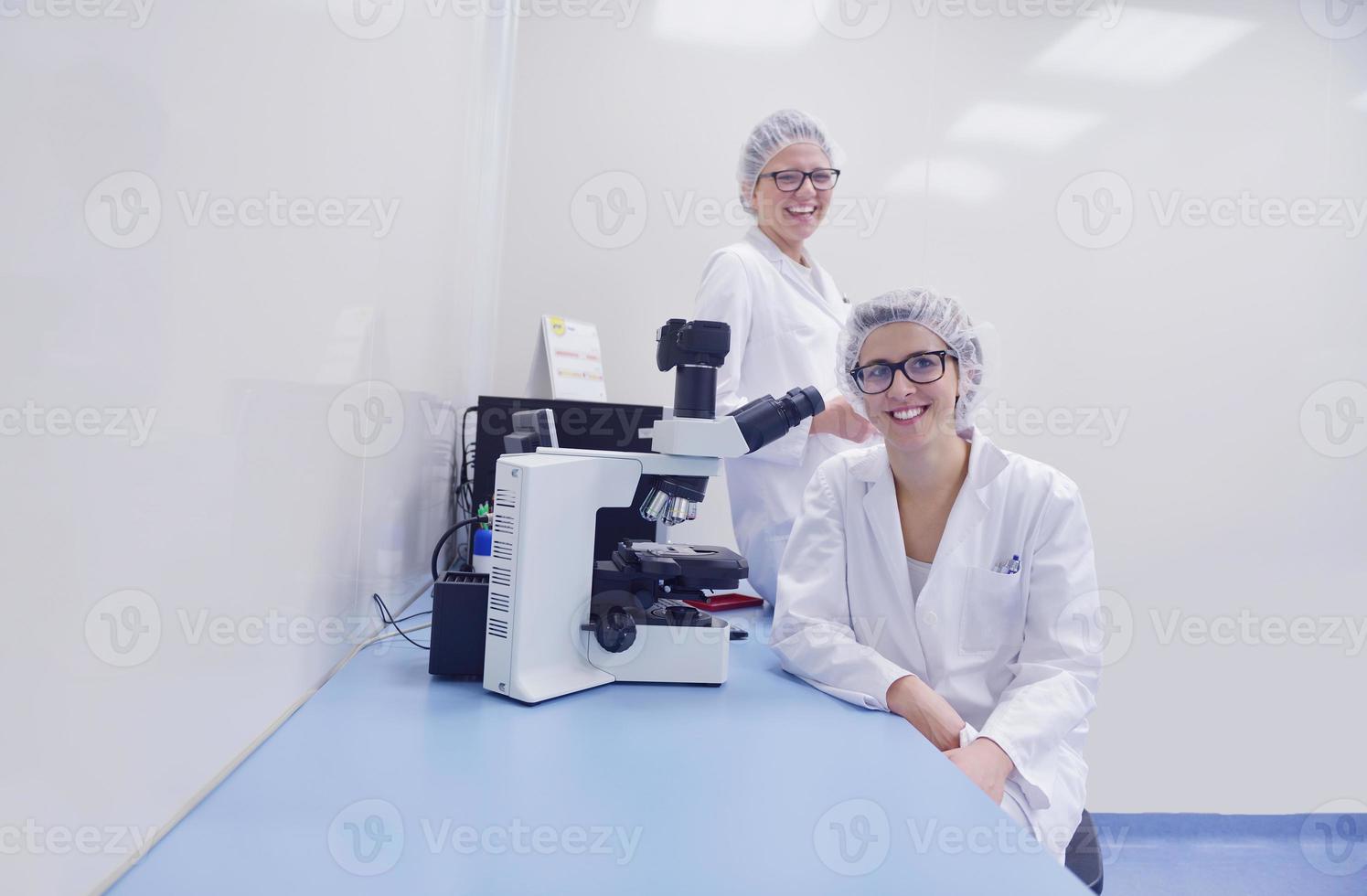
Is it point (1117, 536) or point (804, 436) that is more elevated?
point (804, 436)

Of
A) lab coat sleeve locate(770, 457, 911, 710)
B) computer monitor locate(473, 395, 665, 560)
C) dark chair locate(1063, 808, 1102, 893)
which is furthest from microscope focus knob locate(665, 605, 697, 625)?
computer monitor locate(473, 395, 665, 560)

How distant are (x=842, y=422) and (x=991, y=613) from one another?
1.97 feet

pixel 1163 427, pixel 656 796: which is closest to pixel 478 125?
pixel 656 796

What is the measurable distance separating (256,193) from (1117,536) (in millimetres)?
3129

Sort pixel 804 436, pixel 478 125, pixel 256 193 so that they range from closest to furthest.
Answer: pixel 256 193 < pixel 804 436 < pixel 478 125

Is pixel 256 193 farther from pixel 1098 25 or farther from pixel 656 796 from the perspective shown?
pixel 1098 25

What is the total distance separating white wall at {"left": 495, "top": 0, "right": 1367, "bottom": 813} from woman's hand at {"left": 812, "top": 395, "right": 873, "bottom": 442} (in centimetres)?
121

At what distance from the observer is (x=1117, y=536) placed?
10.0ft

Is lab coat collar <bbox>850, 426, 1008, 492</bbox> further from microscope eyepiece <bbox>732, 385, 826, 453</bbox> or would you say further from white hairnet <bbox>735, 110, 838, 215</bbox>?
white hairnet <bbox>735, 110, 838, 215</bbox>

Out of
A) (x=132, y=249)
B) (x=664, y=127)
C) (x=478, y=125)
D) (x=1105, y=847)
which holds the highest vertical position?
(x=664, y=127)

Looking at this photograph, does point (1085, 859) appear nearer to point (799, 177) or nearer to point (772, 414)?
point (772, 414)

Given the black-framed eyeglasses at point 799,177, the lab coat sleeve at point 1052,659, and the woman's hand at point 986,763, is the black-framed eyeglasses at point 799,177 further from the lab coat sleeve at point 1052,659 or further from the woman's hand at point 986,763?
the woman's hand at point 986,763

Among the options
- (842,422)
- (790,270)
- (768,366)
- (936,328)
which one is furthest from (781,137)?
(936,328)

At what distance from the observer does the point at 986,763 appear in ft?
3.66
